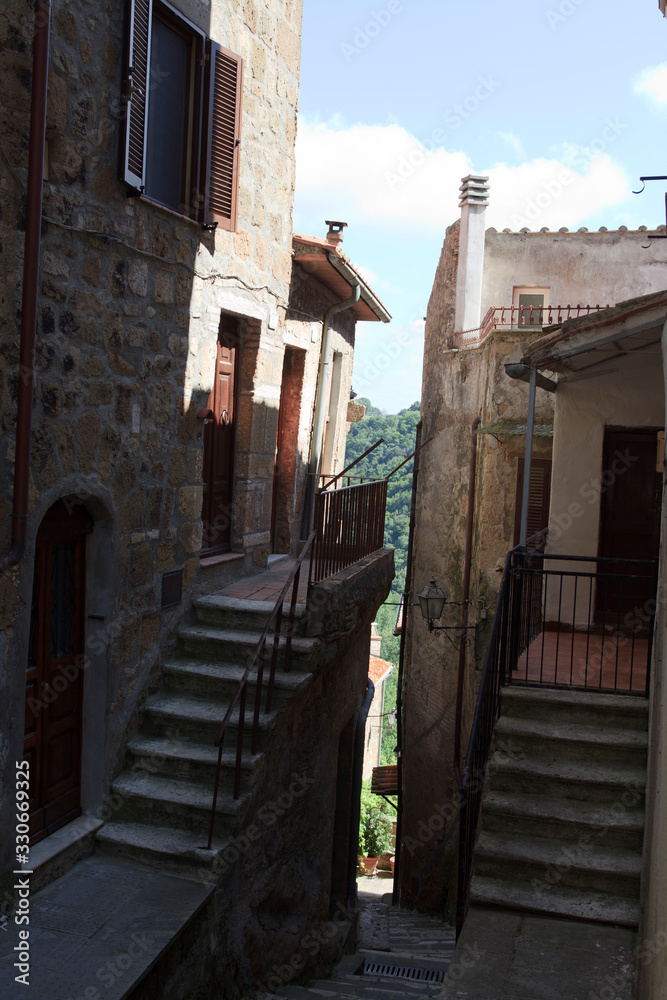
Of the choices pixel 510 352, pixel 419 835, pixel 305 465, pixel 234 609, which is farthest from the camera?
pixel 419 835

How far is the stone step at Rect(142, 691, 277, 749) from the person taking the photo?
18.6 ft

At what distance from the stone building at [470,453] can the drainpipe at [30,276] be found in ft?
16.8

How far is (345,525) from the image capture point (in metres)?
7.16

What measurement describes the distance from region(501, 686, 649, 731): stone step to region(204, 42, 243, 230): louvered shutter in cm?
424

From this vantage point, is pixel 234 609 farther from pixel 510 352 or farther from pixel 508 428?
pixel 510 352

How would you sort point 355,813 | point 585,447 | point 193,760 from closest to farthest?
1. point 193,760
2. point 585,447
3. point 355,813

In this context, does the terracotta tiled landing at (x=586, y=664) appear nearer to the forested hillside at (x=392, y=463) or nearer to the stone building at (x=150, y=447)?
the stone building at (x=150, y=447)

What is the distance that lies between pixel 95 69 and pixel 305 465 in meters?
5.57

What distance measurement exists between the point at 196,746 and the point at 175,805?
47 cm

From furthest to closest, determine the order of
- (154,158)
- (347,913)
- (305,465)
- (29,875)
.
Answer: (305,465) → (347,913) → (154,158) → (29,875)

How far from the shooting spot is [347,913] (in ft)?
28.6

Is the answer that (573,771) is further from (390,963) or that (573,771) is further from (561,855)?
(390,963)

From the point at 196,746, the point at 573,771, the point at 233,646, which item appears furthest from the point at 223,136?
the point at 573,771

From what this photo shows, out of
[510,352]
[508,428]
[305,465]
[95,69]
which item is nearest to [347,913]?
[305,465]
